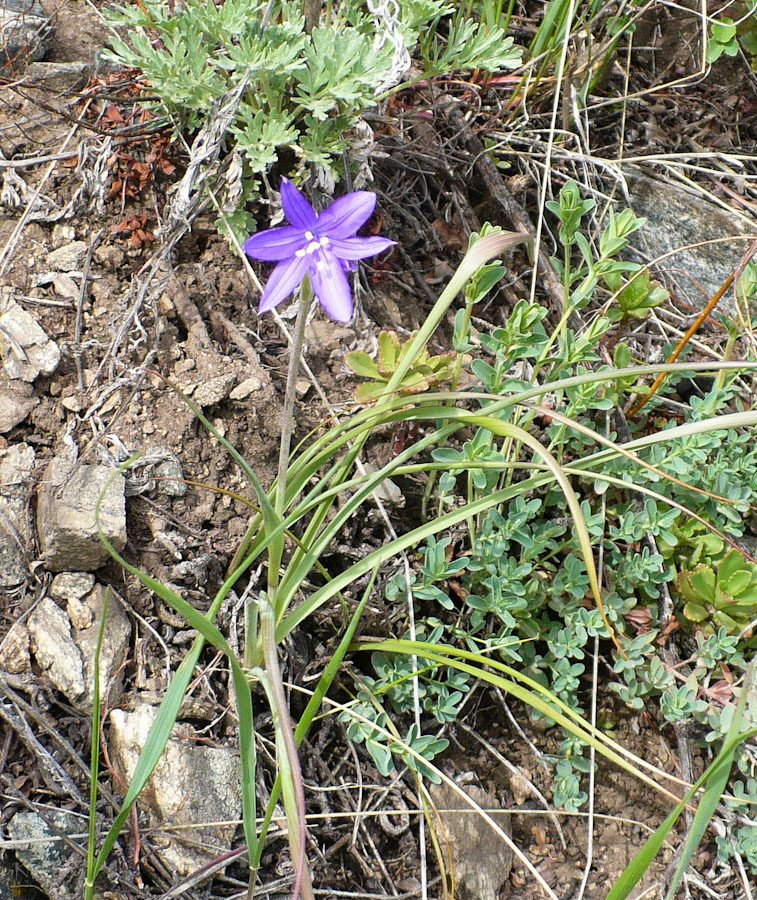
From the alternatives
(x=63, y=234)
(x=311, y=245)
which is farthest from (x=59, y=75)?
(x=311, y=245)

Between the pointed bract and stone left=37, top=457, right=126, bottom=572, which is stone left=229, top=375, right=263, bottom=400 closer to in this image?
stone left=37, top=457, right=126, bottom=572

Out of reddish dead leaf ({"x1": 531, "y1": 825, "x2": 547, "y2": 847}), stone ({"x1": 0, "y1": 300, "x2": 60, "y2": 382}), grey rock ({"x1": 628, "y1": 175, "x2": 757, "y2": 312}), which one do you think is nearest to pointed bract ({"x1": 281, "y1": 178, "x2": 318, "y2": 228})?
stone ({"x1": 0, "y1": 300, "x2": 60, "y2": 382})

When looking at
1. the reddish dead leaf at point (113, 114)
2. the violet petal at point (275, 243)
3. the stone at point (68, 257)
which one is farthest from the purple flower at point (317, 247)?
the reddish dead leaf at point (113, 114)

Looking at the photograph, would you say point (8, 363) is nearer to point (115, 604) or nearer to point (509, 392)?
point (115, 604)

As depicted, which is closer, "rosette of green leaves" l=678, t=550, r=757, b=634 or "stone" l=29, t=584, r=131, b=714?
"stone" l=29, t=584, r=131, b=714

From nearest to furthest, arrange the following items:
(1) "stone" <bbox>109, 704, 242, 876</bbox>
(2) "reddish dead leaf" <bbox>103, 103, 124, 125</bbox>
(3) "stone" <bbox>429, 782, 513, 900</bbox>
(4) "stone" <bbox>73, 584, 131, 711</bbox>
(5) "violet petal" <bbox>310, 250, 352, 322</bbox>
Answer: (5) "violet petal" <bbox>310, 250, 352, 322</bbox>, (1) "stone" <bbox>109, 704, 242, 876</bbox>, (4) "stone" <bbox>73, 584, 131, 711</bbox>, (3) "stone" <bbox>429, 782, 513, 900</bbox>, (2) "reddish dead leaf" <bbox>103, 103, 124, 125</bbox>

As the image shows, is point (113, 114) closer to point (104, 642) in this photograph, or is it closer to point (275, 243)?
point (275, 243)
